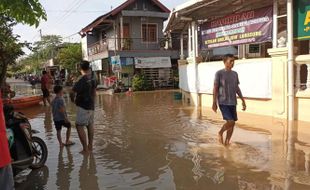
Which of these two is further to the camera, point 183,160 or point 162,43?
point 162,43

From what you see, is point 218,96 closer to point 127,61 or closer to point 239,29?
point 239,29

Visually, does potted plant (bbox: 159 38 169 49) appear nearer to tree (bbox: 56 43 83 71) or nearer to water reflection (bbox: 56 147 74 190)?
tree (bbox: 56 43 83 71)

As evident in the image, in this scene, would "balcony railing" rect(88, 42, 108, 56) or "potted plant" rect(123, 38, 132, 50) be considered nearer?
"potted plant" rect(123, 38, 132, 50)

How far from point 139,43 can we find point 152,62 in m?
2.63

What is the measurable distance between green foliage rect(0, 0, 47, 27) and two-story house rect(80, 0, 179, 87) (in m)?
22.4

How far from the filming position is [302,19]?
31.7ft

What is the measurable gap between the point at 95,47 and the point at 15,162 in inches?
1108

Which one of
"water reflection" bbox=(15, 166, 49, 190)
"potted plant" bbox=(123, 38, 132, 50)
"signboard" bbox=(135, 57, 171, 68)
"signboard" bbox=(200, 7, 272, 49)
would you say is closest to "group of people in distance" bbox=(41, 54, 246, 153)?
"water reflection" bbox=(15, 166, 49, 190)

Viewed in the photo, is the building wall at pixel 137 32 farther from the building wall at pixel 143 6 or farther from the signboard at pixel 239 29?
the signboard at pixel 239 29

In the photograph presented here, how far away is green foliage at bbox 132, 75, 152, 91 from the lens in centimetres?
2639

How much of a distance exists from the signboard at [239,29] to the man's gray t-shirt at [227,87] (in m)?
3.88

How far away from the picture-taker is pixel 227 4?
12.4 meters

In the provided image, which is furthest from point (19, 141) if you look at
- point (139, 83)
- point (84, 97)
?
point (139, 83)

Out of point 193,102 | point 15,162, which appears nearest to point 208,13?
point 193,102
